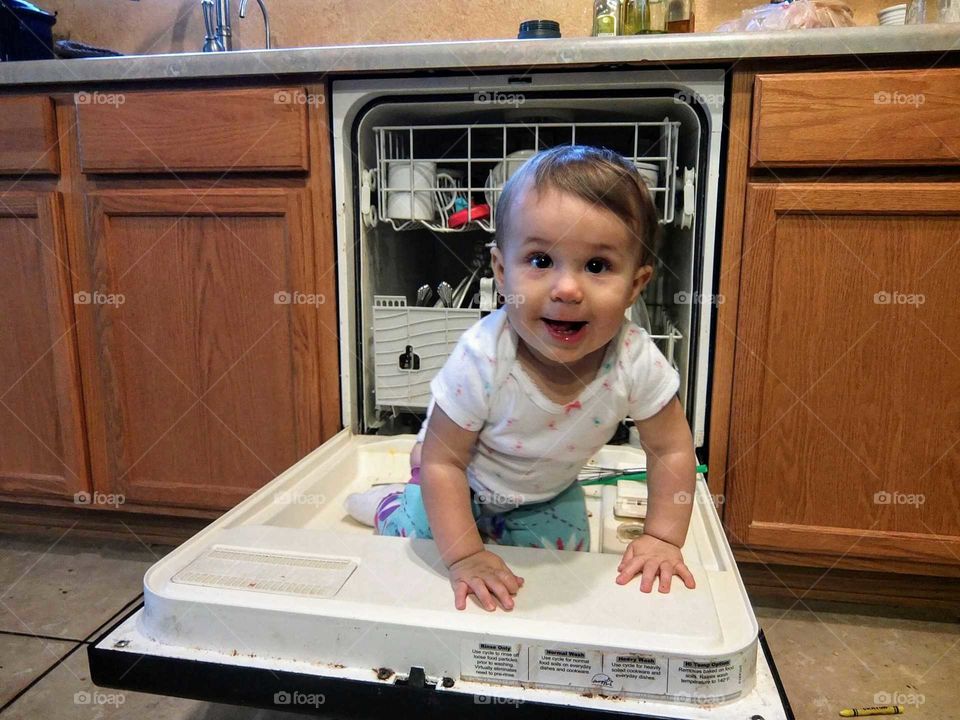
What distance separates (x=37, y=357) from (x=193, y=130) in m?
0.51

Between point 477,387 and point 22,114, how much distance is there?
0.98 m

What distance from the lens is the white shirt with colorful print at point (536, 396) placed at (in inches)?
30.3

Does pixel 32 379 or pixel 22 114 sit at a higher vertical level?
pixel 22 114

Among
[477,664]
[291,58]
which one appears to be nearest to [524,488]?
[477,664]

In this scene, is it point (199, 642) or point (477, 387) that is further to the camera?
point (477, 387)

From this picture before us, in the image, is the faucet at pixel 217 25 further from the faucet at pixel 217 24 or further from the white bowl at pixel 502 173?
the white bowl at pixel 502 173

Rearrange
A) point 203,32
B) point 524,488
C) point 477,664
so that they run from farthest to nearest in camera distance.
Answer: point 203,32
point 524,488
point 477,664

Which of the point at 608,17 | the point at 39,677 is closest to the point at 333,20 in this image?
the point at 608,17

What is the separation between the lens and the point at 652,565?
68 centimetres

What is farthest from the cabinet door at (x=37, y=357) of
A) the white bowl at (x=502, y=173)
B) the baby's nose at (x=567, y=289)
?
the baby's nose at (x=567, y=289)

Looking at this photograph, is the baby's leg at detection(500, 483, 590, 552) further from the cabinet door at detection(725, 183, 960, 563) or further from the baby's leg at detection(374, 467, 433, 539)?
the cabinet door at detection(725, 183, 960, 563)

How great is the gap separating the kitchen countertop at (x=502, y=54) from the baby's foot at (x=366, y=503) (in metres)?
0.63

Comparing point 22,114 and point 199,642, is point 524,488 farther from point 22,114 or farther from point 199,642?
point 22,114

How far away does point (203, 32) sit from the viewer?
1766mm
